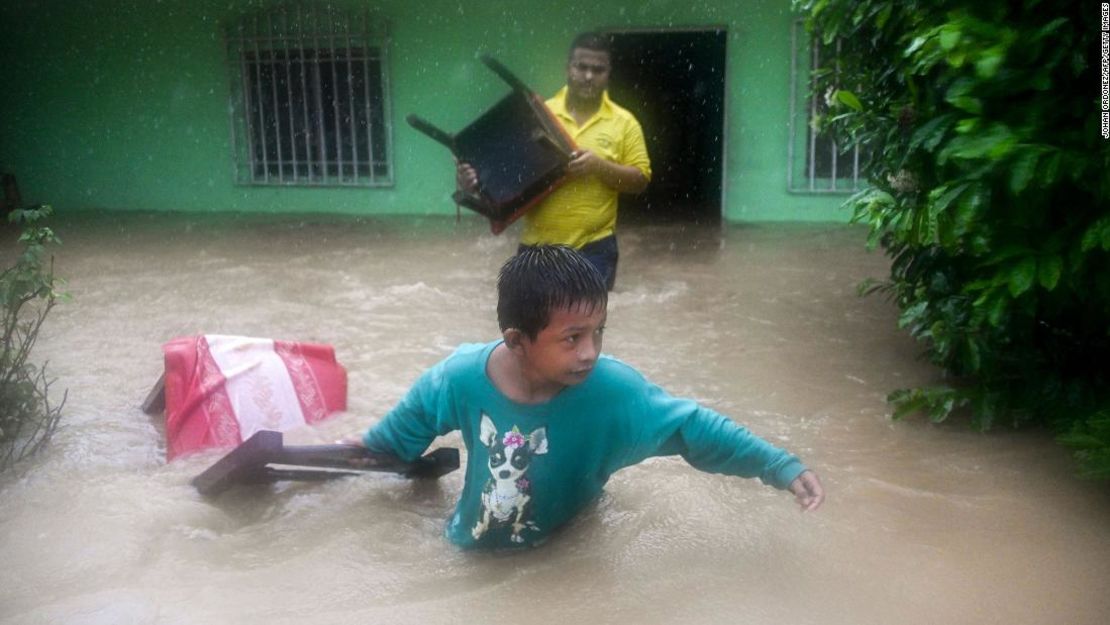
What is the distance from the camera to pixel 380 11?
34.5 ft

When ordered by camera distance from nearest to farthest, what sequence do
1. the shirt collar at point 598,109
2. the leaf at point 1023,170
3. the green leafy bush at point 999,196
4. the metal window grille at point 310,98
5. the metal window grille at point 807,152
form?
the leaf at point 1023,170
the green leafy bush at point 999,196
the shirt collar at point 598,109
the metal window grille at point 807,152
the metal window grille at point 310,98

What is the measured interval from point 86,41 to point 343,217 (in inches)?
142

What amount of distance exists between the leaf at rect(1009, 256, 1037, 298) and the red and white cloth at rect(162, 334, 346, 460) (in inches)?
101

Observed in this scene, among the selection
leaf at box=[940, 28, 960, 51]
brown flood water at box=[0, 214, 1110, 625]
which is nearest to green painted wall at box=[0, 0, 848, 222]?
brown flood water at box=[0, 214, 1110, 625]

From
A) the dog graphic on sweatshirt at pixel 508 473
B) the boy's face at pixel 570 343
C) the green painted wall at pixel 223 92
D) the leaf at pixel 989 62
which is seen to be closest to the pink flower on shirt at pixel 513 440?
the dog graphic on sweatshirt at pixel 508 473

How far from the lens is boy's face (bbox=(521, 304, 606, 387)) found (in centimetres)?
254

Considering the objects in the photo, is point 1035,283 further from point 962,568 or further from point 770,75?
point 770,75

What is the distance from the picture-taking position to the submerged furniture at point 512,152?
455 cm

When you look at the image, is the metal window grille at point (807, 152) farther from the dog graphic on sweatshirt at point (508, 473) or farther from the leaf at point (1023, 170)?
the dog graphic on sweatshirt at point (508, 473)

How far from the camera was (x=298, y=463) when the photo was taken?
3164 millimetres

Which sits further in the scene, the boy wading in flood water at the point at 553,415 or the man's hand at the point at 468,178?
the man's hand at the point at 468,178

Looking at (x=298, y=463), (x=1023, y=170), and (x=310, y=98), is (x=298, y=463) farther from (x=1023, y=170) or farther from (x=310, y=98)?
(x=310, y=98)

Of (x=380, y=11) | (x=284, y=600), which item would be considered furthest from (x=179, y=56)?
(x=284, y=600)

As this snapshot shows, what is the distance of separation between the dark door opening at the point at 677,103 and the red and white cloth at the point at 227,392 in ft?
28.8
